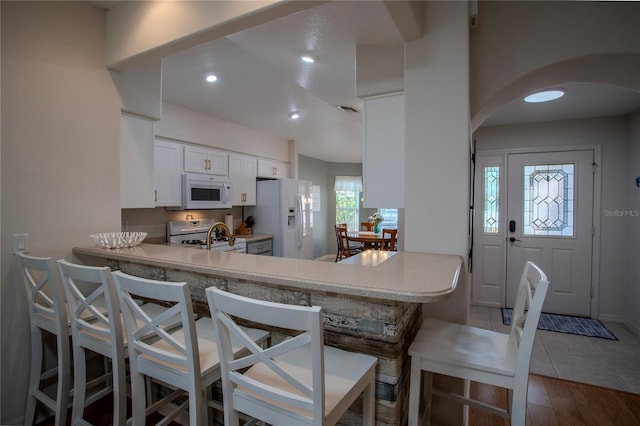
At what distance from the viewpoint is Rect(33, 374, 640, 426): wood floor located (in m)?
2.08

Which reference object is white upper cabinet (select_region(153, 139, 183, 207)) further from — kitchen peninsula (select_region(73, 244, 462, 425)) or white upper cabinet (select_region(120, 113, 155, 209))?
kitchen peninsula (select_region(73, 244, 462, 425))

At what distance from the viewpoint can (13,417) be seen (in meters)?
1.88

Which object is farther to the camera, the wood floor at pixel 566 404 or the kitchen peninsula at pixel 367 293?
the wood floor at pixel 566 404

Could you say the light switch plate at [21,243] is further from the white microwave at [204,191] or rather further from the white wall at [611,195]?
the white wall at [611,195]

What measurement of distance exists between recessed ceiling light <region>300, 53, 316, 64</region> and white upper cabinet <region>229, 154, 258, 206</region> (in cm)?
254

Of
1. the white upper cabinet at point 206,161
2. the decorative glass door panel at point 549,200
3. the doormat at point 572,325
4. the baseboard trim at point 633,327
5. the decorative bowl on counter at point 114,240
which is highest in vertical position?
the white upper cabinet at point 206,161

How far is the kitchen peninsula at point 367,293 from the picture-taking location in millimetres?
1202

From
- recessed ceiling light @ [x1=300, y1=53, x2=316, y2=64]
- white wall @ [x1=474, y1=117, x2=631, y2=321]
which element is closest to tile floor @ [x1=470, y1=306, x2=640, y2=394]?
white wall @ [x1=474, y1=117, x2=631, y2=321]

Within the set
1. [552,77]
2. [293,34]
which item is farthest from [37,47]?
[552,77]

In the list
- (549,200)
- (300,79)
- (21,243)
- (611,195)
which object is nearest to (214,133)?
(300,79)

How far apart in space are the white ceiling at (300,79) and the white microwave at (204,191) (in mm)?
889

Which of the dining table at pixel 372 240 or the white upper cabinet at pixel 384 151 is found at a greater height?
the white upper cabinet at pixel 384 151

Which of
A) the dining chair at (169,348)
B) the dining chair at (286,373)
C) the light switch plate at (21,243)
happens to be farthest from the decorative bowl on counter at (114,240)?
the dining chair at (286,373)

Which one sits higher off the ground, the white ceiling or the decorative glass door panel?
the white ceiling
